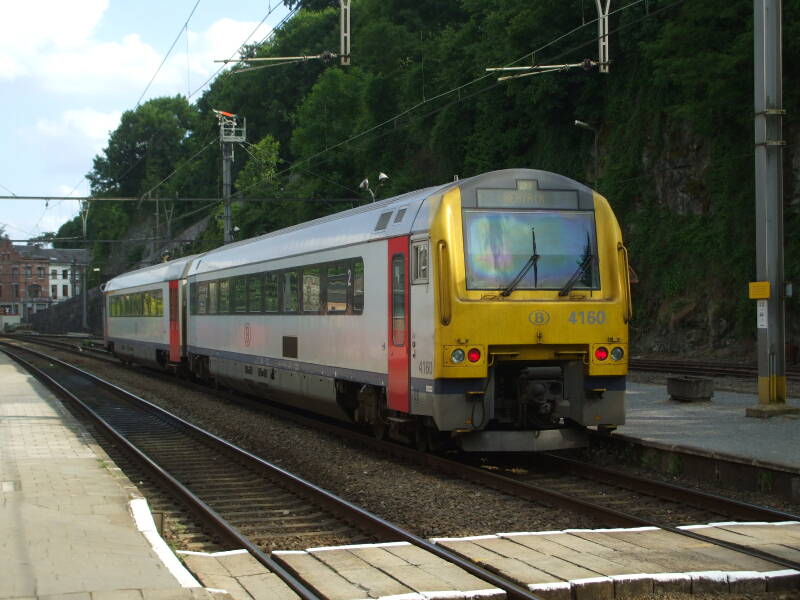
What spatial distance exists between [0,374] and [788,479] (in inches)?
1000

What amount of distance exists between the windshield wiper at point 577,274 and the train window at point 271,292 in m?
7.27

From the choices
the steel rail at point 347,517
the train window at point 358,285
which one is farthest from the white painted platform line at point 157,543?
the train window at point 358,285

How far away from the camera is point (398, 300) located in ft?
40.6

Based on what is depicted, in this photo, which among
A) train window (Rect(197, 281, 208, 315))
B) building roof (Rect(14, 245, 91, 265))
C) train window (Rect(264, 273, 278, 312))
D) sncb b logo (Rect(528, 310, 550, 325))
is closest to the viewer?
sncb b logo (Rect(528, 310, 550, 325))

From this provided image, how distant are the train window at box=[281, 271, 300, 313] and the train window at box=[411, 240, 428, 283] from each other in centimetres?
503

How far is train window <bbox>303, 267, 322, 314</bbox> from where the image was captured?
15711 millimetres

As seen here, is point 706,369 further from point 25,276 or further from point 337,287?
point 25,276

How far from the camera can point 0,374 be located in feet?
99.3

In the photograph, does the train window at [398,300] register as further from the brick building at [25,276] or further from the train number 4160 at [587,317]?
the brick building at [25,276]

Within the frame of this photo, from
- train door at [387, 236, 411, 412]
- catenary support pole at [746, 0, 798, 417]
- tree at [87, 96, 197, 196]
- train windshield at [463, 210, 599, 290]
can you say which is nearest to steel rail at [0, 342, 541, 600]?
train door at [387, 236, 411, 412]

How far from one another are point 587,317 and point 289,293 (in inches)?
264

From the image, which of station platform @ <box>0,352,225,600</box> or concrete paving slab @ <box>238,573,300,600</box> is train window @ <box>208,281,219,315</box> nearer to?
station platform @ <box>0,352,225,600</box>

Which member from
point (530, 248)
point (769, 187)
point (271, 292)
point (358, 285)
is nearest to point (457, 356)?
point (530, 248)

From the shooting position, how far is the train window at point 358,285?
537 inches
